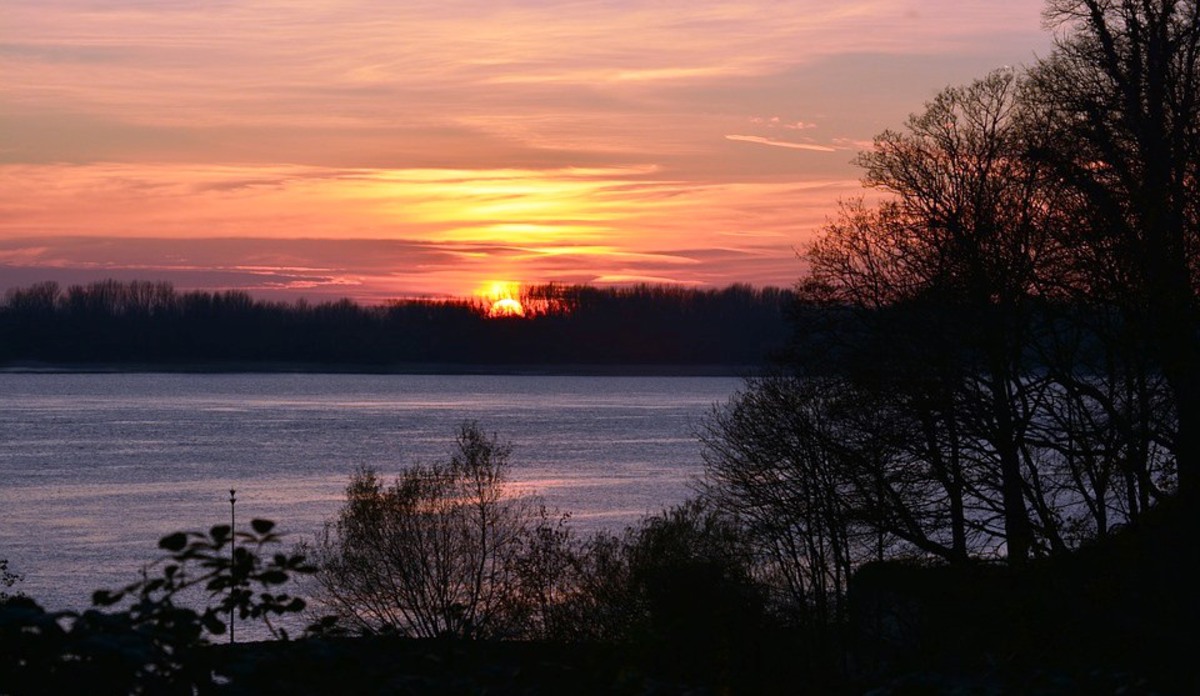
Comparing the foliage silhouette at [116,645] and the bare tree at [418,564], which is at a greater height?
the foliage silhouette at [116,645]

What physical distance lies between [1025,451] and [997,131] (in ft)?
27.4

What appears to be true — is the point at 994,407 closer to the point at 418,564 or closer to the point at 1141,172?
the point at 1141,172

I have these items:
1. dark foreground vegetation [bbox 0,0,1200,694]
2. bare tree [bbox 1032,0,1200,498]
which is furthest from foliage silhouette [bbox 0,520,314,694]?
bare tree [bbox 1032,0,1200,498]

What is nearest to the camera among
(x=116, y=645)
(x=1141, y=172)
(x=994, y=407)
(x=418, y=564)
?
(x=116, y=645)

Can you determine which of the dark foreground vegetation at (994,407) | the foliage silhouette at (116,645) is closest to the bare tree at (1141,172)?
the dark foreground vegetation at (994,407)

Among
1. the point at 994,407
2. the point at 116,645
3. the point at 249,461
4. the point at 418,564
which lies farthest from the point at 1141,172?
the point at 249,461

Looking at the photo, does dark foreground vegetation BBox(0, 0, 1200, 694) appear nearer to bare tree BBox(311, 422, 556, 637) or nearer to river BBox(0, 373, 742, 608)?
bare tree BBox(311, 422, 556, 637)

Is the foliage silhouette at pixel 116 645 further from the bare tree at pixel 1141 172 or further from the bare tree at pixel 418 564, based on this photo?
the bare tree at pixel 418 564

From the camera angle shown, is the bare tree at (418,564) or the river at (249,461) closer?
the bare tree at (418,564)

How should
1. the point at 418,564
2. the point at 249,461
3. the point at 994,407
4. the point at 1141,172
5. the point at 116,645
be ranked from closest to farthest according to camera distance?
the point at 116,645 → the point at 1141,172 → the point at 994,407 → the point at 418,564 → the point at 249,461

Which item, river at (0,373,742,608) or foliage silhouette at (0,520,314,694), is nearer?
foliage silhouette at (0,520,314,694)

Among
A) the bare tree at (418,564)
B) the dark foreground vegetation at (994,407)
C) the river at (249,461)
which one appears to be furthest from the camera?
the river at (249,461)

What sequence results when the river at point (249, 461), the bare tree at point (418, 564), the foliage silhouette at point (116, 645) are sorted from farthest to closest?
the river at point (249, 461)
the bare tree at point (418, 564)
the foliage silhouette at point (116, 645)

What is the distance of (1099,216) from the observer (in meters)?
25.1
